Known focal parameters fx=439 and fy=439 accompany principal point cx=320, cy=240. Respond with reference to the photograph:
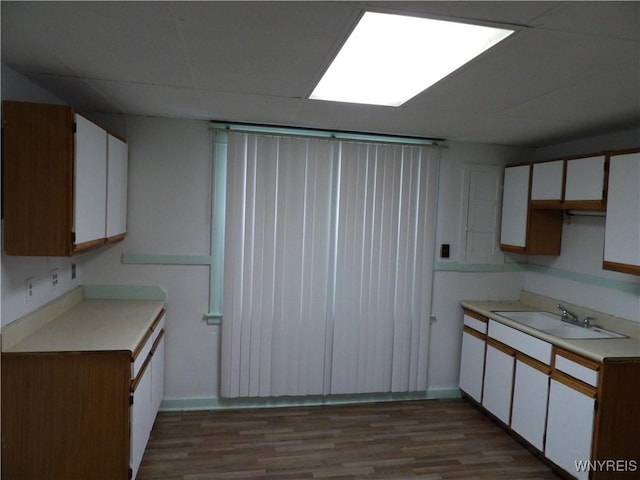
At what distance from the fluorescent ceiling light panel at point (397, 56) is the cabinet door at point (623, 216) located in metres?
1.44

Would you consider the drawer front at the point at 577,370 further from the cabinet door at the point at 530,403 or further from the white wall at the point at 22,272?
the white wall at the point at 22,272

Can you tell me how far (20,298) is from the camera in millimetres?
2312

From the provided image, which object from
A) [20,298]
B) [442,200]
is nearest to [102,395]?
[20,298]

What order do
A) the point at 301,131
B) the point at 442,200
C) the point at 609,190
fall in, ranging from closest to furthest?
the point at 609,190 → the point at 301,131 → the point at 442,200

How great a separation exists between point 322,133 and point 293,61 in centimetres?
159

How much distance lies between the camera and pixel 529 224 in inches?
141

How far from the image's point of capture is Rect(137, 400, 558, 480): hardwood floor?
2795 mm

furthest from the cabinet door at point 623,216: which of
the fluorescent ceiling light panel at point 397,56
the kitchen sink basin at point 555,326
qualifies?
the fluorescent ceiling light panel at point 397,56

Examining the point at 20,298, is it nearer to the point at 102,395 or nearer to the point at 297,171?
the point at 102,395

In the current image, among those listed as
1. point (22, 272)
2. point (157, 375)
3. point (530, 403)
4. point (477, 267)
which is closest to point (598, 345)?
point (530, 403)

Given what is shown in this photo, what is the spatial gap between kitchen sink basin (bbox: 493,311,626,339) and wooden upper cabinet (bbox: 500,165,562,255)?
52 centimetres

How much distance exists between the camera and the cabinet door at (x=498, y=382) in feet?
10.8

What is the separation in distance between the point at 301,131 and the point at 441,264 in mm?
1692

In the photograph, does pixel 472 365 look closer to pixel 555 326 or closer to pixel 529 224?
pixel 555 326
